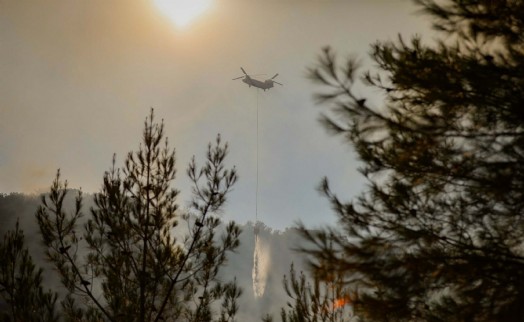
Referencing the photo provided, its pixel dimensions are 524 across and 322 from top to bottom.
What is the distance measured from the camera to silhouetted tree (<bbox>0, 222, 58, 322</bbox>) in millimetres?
4129

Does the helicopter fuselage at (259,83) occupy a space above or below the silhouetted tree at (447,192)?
above

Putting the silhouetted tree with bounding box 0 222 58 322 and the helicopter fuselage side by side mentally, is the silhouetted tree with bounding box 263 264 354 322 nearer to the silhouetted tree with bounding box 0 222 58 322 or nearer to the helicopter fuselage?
the silhouetted tree with bounding box 0 222 58 322

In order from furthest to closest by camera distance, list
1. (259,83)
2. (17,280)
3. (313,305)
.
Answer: (259,83) → (313,305) → (17,280)

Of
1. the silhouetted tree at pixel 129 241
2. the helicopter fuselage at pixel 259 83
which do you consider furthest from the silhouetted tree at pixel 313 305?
the helicopter fuselage at pixel 259 83

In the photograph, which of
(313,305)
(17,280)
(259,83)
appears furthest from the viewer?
(259,83)

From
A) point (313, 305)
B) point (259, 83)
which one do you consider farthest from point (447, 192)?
point (259, 83)

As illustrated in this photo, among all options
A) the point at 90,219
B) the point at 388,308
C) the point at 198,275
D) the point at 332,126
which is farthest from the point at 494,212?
the point at 90,219

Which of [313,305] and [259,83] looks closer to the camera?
[313,305]

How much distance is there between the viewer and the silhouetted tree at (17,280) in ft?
13.5

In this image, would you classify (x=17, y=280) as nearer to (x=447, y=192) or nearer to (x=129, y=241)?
(x=129, y=241)

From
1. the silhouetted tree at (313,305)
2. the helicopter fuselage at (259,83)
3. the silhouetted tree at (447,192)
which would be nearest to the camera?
the silhouetted tree at (447,192)

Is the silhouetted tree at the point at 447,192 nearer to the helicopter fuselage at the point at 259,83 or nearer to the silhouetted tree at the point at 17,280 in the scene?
the silhouetted tree at the point at 17,280

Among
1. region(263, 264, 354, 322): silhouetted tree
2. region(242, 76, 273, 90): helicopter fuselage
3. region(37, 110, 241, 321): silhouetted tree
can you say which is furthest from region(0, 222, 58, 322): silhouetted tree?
region(242, 76, 273, 90): helicopter fuselage

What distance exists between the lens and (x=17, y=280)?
4.21 m
